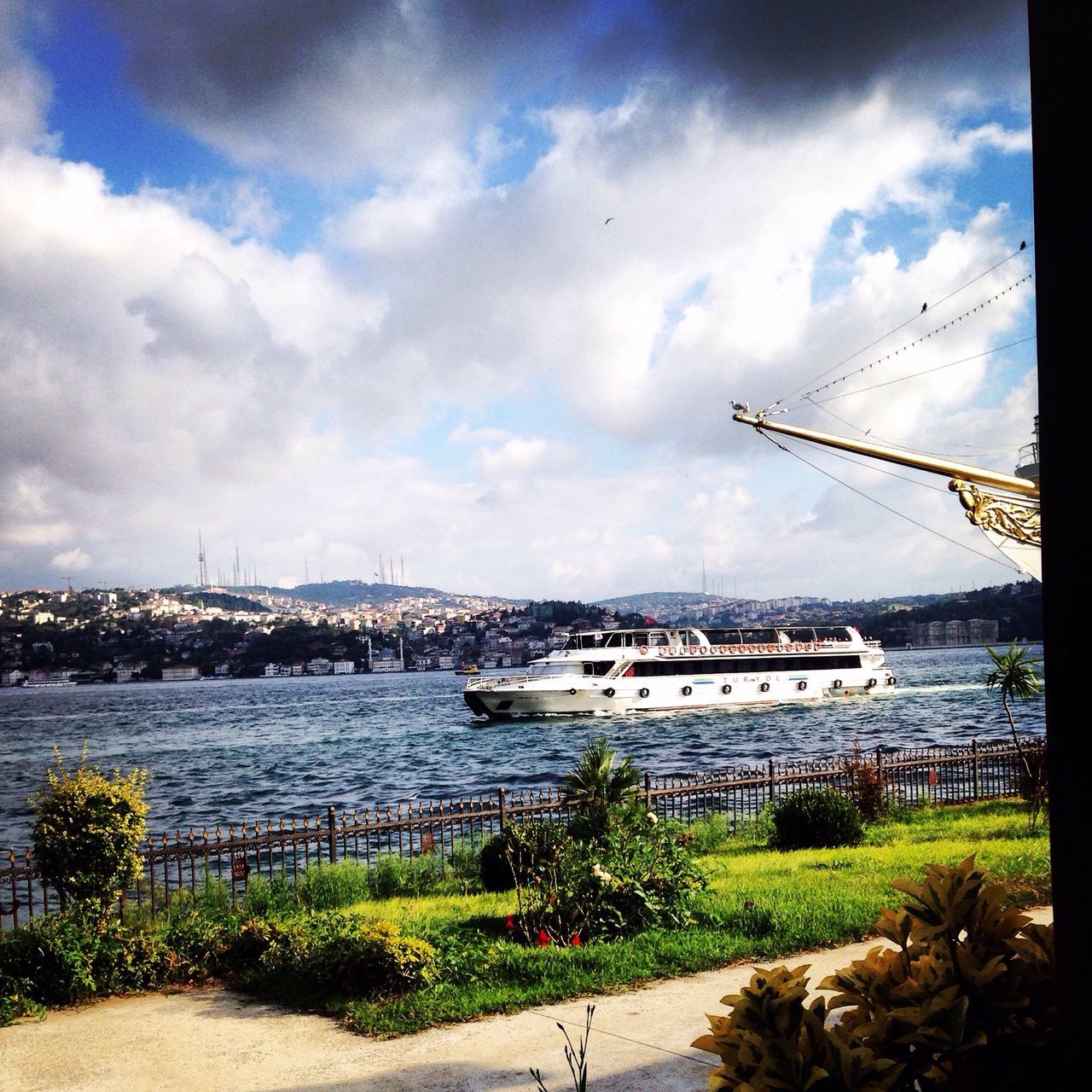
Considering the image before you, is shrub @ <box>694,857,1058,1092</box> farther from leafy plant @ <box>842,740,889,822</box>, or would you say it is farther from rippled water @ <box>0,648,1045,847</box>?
rippled water @ <box>0,648,1045,847</box>

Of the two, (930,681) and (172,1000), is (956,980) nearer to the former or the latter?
(172,1000)

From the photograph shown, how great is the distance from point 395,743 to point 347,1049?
179ft

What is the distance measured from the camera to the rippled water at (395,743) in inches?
1519

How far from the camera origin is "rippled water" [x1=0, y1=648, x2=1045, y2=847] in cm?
3859

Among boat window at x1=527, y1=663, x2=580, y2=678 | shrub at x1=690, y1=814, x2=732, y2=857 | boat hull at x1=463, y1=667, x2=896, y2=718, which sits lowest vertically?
boat hull at x1=463, y1=667, x2=896, y2=718

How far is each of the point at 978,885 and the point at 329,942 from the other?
6.30 meters

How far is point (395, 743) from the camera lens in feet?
196

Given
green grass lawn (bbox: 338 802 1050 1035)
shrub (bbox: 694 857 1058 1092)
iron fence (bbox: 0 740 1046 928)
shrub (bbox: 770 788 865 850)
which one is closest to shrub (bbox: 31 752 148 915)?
iron fence (bbox: 0 740 1046 928)

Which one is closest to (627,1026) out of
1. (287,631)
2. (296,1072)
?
(296,1072)

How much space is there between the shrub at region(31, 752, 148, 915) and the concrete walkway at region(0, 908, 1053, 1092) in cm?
160

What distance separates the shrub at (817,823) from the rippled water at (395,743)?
1394 cm

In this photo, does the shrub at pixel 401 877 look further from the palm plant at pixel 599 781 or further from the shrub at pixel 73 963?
the shrub at pixel 73 963

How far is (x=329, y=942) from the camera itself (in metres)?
7.92

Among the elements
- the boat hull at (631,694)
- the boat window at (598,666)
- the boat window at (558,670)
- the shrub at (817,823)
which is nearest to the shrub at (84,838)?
the shrub at (817,823)
